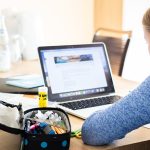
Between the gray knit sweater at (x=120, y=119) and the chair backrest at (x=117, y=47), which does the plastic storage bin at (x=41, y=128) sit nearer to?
the gray knit sweater at (x=120, y=119)

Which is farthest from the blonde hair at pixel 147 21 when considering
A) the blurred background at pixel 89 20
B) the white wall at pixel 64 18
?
the white wall at pixel 64 18

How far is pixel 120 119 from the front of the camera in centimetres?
104

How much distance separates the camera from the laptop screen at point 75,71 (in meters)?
1.56

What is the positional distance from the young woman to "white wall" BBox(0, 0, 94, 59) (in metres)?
2.00

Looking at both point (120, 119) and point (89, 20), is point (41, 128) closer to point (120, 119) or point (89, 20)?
point (120, 119)

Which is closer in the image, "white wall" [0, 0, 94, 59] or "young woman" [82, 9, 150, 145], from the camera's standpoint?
"young woman" [82, 9, 150, 145]

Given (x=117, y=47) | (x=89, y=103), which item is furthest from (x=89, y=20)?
(x=89, y=103)

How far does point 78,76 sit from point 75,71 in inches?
1.1

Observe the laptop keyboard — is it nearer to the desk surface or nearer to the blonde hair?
the desk surface

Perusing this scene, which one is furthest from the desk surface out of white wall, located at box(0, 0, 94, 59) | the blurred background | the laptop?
white wall, located at box(0, 0, 94, 59)

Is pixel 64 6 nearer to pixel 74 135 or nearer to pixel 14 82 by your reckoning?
pixel 14 82

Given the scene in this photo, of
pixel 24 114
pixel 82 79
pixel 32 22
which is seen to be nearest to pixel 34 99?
pixel 82 79

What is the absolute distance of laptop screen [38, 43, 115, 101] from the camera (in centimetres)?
156

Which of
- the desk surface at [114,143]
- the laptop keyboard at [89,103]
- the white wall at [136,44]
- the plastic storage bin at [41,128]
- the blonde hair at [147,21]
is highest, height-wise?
the blonde hair at [147,21]
